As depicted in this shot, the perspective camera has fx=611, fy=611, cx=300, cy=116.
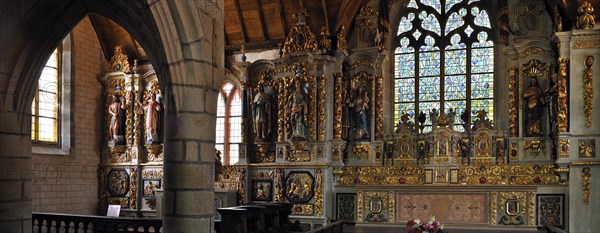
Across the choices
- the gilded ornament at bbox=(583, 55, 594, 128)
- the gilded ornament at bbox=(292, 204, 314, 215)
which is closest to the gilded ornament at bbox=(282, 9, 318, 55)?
the gilded ornament at bbox=(292, 204, 314, 215)

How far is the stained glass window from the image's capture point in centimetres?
1641

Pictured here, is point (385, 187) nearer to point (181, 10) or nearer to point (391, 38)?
point (391, 38)

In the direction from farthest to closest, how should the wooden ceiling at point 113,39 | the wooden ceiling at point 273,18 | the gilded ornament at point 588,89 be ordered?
the wooden ceiling at point 113,39 < the wooden ceiling at point 273,18 < the gilded ornament at point 588,89

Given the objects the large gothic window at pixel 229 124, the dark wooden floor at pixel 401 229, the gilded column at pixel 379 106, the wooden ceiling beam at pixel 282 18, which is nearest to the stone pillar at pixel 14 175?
the dark wooden floor at pixel 401 229

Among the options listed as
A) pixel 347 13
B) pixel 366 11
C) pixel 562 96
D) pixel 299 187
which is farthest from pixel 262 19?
pixel 562 96

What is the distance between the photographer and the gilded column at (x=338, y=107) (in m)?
15.5

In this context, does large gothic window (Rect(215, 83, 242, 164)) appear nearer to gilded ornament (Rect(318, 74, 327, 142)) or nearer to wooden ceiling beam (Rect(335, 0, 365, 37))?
gilded ornament (Rect(318, 74, 327, 142))

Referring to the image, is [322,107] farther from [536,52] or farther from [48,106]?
[48,106]

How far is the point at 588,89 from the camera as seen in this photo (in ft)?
43.6

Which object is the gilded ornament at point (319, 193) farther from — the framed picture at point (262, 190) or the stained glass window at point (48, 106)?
the stained glass window at point (48, 106)

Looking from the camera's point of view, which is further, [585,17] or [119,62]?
[119,62]

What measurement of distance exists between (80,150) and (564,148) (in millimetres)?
12733

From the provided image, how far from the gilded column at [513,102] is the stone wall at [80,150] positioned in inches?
456

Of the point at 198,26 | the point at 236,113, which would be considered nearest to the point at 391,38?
the point at 236,113
